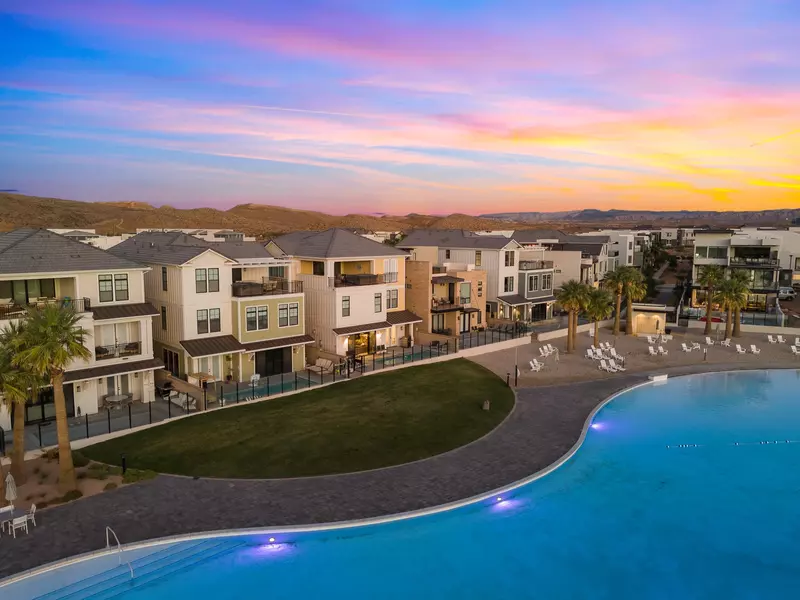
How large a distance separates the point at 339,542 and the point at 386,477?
4.07 m

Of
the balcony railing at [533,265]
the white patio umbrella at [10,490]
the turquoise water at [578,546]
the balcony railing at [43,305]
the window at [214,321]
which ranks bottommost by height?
the turquoise water at [578,546]

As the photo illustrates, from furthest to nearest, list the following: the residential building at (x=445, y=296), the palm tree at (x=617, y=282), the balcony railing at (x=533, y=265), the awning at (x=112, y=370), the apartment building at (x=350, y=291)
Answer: the balcony railing at (x=533, y=265) → the palm tree at (x=617, y=282) → the residential building at (x=445, y=296) → the apartment building at (x=350, y=291) → the awning at (x=112, y=370)

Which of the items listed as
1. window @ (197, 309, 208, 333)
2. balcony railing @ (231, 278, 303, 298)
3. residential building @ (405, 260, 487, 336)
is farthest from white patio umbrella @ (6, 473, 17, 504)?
residential building @ (405, 260, 487, 336)

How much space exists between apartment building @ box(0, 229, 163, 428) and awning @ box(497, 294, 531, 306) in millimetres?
31550

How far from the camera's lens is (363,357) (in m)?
37.0

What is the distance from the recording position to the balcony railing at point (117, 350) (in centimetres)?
2717

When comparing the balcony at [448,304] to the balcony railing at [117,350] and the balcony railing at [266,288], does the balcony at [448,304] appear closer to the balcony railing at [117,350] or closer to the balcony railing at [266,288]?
the balcony railing at [266,288]

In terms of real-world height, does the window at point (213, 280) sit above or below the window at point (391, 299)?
above

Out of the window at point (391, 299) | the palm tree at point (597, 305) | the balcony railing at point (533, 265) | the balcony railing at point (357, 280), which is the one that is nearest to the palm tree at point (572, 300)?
the palm tree at point (597, 305)

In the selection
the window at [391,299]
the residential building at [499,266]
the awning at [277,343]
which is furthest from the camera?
the residential building at [499,266]

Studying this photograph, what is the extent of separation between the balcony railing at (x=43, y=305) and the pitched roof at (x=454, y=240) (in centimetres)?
3474

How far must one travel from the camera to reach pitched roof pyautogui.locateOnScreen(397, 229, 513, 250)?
173ft

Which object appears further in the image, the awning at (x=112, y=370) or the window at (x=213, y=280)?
the window at (x=213, y=280)

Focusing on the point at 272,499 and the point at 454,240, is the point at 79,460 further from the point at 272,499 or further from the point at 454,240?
the point at 454,240
